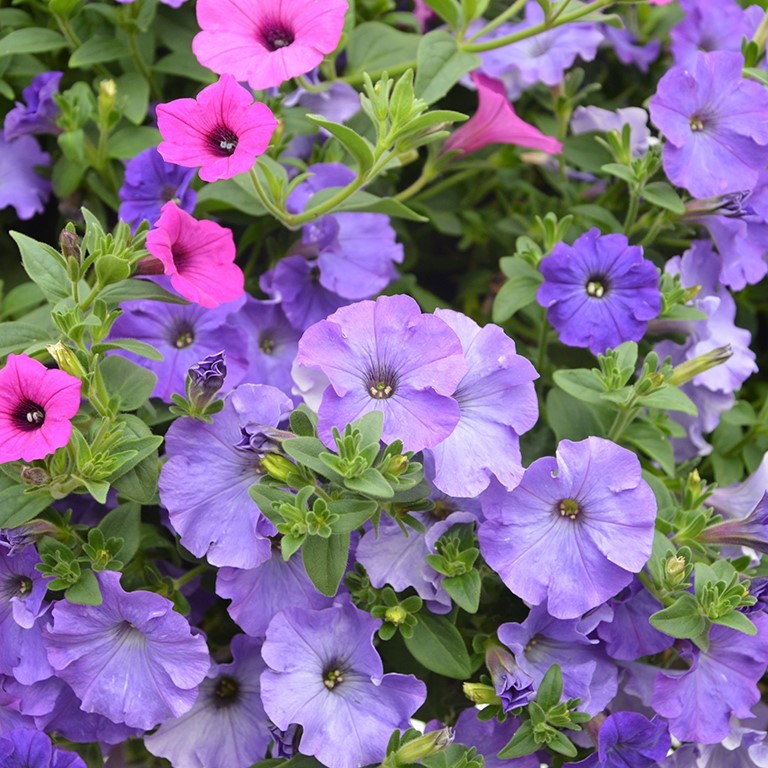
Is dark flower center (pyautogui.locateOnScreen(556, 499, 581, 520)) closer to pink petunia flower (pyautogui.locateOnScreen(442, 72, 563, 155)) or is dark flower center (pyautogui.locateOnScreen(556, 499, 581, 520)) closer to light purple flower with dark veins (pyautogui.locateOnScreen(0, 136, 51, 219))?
pink petunia flower (pyautogui.locateOnScreen(442, 72, 563, 155))

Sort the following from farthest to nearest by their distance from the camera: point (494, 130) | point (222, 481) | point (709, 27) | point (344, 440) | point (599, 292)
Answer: point (709, 27) → point (494, 130) → point (599, 292) → point (222, 481) → point (344, 440)

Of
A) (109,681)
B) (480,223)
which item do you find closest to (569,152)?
(480,223)

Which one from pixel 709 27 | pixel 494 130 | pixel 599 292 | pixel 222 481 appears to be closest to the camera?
pixel 222 481

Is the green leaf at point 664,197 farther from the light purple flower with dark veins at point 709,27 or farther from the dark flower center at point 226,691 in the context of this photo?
the dark flower center at point 226,691

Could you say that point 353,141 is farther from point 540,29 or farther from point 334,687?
point 334,687

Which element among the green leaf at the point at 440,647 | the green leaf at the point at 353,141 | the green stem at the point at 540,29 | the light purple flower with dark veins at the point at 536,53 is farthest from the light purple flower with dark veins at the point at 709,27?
the green leaf at the point at 440,647

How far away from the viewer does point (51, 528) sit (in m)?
0.79

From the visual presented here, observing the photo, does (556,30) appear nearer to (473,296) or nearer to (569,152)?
(569,152)

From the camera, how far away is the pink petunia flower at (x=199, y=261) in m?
0.77

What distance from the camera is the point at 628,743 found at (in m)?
0.80

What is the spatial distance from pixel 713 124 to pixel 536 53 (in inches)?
9.3

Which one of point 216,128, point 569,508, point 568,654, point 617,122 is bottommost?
point 568,654

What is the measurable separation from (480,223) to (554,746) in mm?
601

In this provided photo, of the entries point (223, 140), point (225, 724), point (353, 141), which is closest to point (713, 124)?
point (353, 141)
